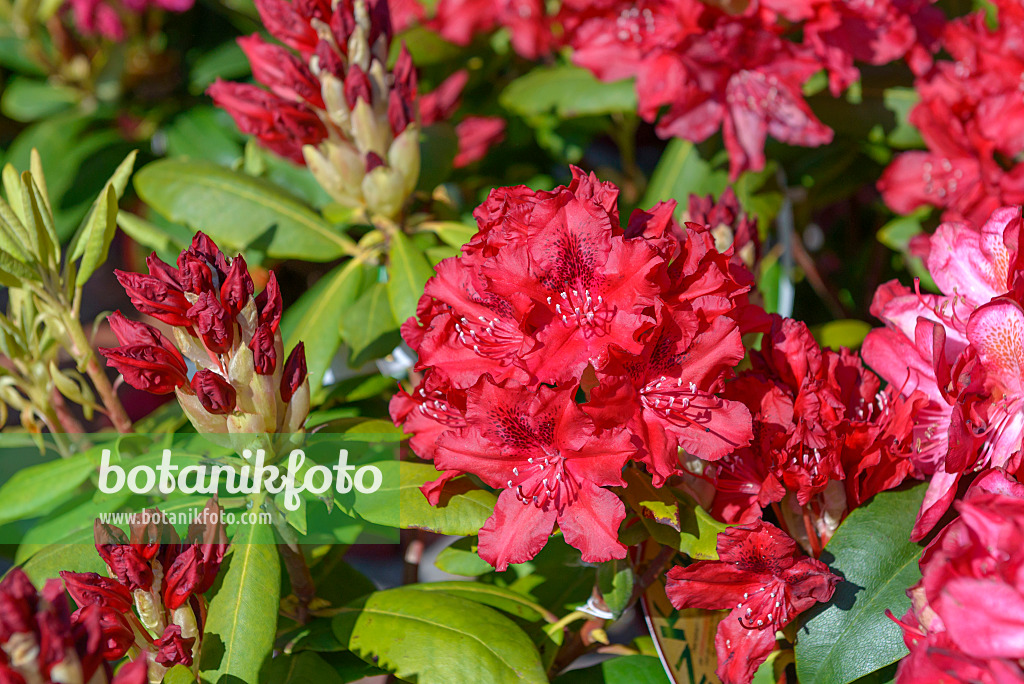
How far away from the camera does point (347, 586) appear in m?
1.08

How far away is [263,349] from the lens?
797mm

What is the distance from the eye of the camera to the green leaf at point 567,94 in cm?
143

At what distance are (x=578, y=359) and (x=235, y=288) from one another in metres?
0.32

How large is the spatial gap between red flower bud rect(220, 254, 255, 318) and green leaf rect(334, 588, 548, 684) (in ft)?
1.23

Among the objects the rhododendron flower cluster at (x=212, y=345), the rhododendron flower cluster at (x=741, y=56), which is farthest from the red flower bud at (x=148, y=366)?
the rhododendron flower cluster at (x=741, y=56)

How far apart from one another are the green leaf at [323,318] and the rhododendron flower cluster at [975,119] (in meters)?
0.84

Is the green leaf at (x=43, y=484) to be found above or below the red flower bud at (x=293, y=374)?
below

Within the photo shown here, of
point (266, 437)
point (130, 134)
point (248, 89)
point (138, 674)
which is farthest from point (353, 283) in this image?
point (130, 134)

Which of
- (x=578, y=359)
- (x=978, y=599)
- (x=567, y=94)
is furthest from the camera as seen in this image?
(x=567, y=94)

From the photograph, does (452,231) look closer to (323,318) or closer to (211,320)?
(323,318)

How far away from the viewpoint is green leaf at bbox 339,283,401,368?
3.51 feet

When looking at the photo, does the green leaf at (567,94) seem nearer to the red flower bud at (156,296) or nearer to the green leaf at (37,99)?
the red flower bud at (156,296)

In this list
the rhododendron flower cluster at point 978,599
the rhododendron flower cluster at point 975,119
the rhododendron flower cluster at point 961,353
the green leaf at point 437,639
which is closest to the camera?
the rhododendron flower cluster at point 978,599

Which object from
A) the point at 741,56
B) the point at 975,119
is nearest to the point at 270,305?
the point at 741,56
